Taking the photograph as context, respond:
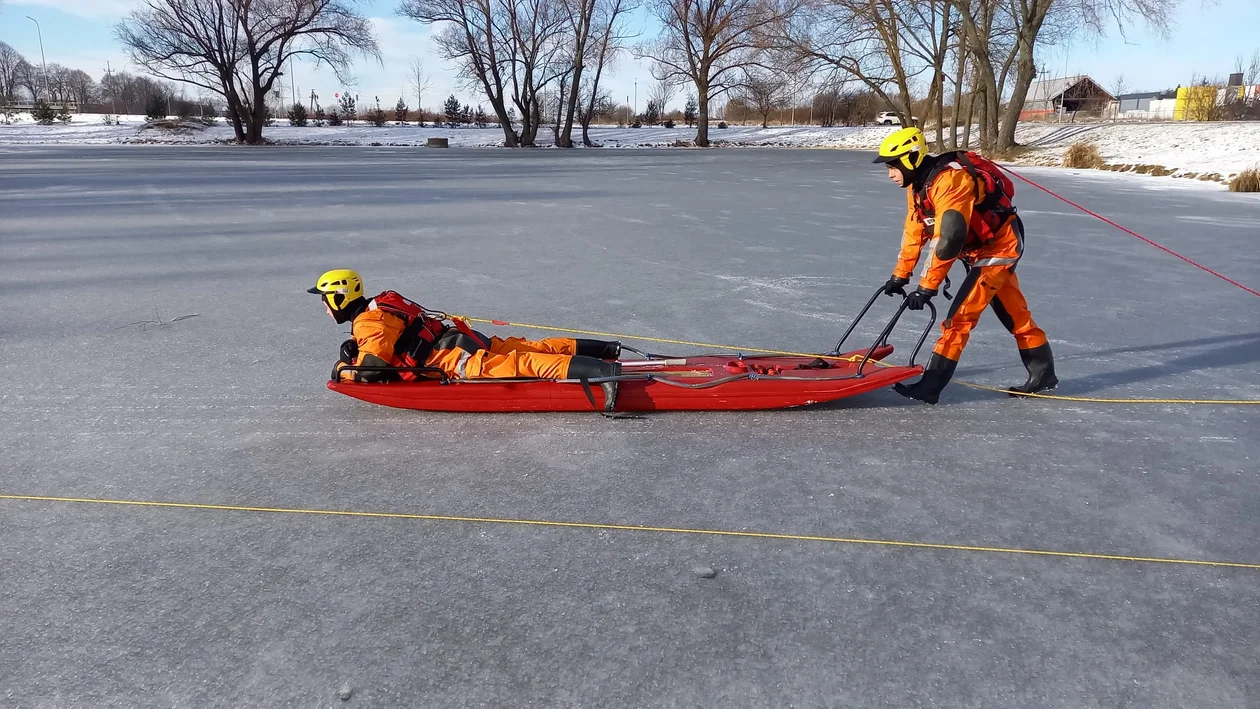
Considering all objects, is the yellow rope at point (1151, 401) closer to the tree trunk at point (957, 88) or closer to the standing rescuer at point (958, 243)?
the standing rescuer at point (958, 243)

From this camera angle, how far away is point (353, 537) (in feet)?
9.36

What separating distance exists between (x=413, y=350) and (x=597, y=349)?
99 cm

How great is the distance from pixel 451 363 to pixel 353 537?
137 centimetres

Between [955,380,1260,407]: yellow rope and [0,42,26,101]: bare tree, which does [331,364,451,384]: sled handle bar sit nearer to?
[955,380,1260,407]: yellow rope

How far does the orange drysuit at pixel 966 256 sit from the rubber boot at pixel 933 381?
1.7 inches

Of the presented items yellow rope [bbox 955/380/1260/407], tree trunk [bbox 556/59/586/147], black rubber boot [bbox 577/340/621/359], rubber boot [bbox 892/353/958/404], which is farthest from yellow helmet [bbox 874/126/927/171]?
tree trunk [bbox 556/59/586/147]

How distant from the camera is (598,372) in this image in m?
3.91

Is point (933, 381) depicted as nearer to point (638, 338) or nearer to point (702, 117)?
point (638, 338)

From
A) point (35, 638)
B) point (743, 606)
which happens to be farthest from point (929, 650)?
point (35, 638)

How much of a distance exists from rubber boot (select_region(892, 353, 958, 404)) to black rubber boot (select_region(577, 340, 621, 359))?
156 centimetres

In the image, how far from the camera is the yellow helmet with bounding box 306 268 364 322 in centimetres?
401

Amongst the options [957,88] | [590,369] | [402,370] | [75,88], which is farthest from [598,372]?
[75,88]

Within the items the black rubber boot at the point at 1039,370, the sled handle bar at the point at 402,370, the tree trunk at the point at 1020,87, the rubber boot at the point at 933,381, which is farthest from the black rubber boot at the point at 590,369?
the tree trunk at the point at 1020,87

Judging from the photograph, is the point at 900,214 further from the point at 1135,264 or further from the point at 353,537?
the point at 353,537
